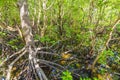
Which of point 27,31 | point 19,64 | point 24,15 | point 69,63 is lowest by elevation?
point 69,63

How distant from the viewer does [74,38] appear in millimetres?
5078

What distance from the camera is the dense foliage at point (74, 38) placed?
3936 mm

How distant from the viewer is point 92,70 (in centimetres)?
403

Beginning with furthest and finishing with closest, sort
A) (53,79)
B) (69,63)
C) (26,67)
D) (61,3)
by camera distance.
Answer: (61,3), (69,63), (53,79), (26,67)

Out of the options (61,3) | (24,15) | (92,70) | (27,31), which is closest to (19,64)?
(27,31)

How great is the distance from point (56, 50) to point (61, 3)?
1020 mm

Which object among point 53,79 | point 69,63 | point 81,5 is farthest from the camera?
point 81,5

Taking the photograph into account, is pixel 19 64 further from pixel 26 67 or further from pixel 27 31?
pixel 27 31

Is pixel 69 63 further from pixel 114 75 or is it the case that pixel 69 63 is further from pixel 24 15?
pixel 24 15

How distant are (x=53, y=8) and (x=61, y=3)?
21.6 inches

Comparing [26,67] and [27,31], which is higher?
[27,31]

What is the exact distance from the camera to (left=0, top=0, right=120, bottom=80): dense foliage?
12.9ft

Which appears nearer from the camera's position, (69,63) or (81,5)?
(69,63)

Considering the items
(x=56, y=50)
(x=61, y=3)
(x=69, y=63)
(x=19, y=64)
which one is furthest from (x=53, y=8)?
(x=19, y=64)
